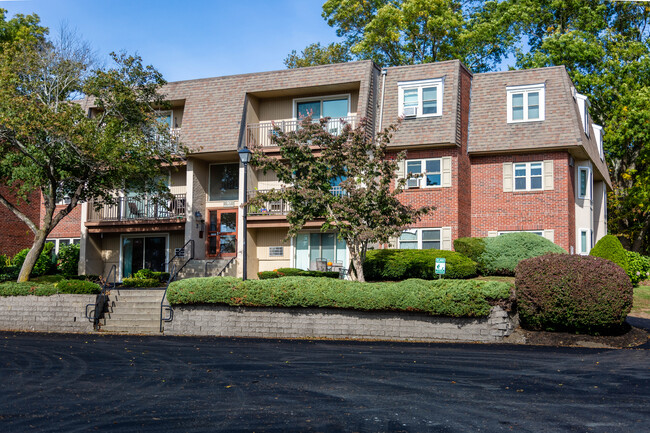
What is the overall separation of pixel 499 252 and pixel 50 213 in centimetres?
→ 1584

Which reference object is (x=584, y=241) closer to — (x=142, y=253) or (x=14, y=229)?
(x=142, y=253)

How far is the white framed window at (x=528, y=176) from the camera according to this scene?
80.2 ft

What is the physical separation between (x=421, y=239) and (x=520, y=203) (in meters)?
4.06

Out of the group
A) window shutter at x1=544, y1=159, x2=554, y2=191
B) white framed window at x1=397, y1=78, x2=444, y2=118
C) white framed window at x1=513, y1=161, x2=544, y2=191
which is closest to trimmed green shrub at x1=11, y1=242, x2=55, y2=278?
white framed window at x1=397, y1=78, x2=444, y2=118

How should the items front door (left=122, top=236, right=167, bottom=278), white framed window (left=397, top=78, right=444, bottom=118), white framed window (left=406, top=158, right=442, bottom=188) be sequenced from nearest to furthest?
white framed window (left=406, top=158, right=442, bottom=188) → white framed window (left=397, top=78, right=444, bottom=118) → front door (left=122, top=236, right=167, bottom=278)

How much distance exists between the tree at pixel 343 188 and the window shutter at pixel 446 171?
550 centimetres

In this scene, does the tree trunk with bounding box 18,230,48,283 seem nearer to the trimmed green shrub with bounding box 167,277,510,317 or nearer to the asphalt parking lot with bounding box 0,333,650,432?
the trimmed green shrub with bounding box 167,277,510,317

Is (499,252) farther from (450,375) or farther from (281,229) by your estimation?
(450,375)

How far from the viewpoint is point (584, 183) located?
85.7ft

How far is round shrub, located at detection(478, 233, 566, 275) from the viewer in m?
21.8

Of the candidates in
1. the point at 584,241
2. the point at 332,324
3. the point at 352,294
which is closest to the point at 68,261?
the point at 332,324

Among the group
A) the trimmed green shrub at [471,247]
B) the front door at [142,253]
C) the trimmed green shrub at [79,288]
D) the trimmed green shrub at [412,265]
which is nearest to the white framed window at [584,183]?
the trimmed green shrub at [471,247]

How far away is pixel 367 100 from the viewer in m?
24.4

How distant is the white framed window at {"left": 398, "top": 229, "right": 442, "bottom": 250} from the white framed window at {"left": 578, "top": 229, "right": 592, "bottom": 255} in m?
5.87
